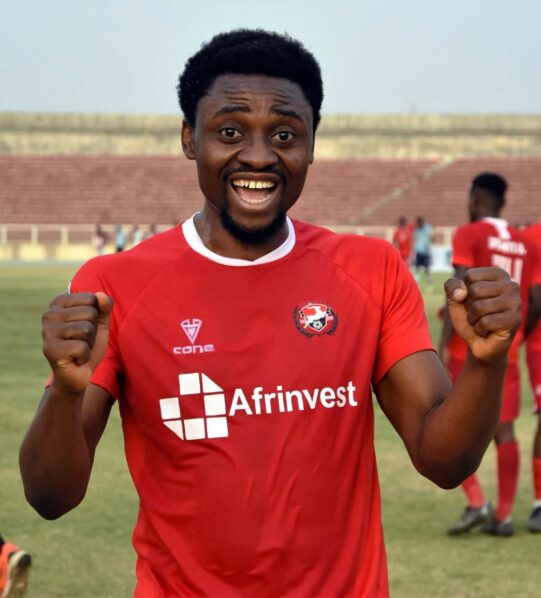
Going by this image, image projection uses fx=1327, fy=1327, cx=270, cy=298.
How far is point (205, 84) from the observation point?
10.2ft

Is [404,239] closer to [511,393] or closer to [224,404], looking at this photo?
[511,393]

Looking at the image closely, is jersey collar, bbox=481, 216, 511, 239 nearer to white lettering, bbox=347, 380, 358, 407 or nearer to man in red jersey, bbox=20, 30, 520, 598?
man in red jersey, bbox=20, 30, 520, 598

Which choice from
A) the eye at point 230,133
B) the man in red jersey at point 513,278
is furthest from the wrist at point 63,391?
the man in red jersey at point 513,278

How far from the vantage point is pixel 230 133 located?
9.82 ft

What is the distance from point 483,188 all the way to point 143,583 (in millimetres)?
5333

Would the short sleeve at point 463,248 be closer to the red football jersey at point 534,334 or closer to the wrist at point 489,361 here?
the red football jersey at point 534,334

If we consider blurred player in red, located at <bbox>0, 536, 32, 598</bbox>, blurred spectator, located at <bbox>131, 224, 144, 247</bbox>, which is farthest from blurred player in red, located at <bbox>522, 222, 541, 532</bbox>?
blurred spectator, located at <bbox>131, 224, 144, 247</bbox>

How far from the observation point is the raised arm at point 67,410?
259cm

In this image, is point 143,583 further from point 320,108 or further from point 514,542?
point 514,542

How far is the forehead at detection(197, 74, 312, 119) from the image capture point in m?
2.99

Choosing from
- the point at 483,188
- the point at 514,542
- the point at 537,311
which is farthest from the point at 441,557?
the point at 483,188

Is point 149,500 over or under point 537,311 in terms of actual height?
over

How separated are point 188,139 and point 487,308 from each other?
3.18 feet

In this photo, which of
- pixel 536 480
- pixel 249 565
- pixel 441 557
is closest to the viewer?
pixel 249 565
